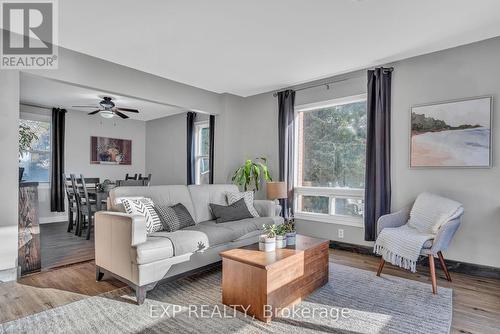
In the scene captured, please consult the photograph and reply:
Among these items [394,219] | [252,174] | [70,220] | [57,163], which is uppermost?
[57,163]

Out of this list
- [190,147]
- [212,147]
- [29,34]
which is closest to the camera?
[29,34]

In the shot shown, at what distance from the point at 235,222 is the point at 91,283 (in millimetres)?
1676

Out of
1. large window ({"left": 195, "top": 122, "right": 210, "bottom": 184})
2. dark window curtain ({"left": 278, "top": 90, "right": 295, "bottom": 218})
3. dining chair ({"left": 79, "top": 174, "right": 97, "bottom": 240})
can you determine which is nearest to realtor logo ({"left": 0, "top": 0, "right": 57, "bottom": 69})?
dining chair ({"left": 79, "top": 174, "right": 97, "bottom": 240})

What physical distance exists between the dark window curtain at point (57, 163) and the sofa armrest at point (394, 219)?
20.8ft

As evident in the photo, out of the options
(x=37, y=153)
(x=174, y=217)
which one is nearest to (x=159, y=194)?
(x=174, y=217)

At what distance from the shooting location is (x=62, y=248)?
13.5ft

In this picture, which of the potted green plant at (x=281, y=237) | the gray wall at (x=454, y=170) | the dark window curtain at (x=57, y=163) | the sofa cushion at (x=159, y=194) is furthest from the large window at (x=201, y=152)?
the potted green plant at (x=281, y=237)

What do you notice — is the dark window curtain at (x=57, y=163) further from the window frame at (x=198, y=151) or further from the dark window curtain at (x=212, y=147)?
the dark window curtain at (x=212, y=147)

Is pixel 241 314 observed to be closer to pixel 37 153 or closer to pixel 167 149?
pixel 167 149

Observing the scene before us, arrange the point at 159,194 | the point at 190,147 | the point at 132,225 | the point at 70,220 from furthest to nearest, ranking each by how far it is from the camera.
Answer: the point at 190,147, the point at 70,220, the point at 159,194, the point at 132,225

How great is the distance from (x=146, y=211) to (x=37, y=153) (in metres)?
4.65

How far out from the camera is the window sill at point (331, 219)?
4109 millimetres

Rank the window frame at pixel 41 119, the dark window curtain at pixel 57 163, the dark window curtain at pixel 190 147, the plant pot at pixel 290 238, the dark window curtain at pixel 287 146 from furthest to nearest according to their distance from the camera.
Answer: the dark window curtain at pixel 190 147, the dark window curtain at pixel 57 163, the window frame at pixel 41 119, the dark window curtain at pixel 287 146, the plant pot at pixel 290 238

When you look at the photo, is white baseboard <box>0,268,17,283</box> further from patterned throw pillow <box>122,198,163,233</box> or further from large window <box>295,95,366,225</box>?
large window <box>295,95,366,225</box>
